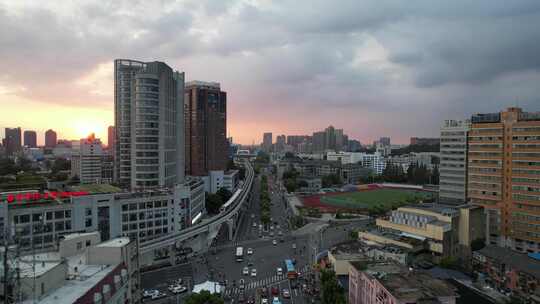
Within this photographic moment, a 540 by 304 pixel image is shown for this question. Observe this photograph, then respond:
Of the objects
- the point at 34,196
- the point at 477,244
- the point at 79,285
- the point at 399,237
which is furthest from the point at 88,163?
the point at 477,244

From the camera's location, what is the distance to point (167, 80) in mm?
31703

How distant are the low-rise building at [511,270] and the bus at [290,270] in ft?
37.4

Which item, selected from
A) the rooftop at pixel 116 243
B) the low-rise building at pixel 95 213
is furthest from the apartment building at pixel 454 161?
the rooftop at pixel 116 243

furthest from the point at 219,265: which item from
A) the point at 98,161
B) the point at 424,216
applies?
the point at 98,161

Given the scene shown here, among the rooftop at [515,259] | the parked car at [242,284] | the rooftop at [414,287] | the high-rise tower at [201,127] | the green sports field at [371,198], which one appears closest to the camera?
the rooftop at [414,287]

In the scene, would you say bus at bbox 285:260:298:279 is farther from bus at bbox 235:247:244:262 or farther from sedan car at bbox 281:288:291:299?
bus at bbox 235:247:244:262

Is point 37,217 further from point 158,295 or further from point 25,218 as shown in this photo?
point 158,295

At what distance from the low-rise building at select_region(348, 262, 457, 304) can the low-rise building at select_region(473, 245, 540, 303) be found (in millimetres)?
7220

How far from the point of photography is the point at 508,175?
27234 mm

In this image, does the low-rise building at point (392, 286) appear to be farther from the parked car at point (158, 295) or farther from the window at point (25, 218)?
the window at point (25, 218)

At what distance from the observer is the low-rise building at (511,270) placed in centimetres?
1747

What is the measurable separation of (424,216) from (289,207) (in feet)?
81.4

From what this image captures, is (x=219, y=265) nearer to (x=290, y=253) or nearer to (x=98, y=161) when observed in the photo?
(x=290, y=253)

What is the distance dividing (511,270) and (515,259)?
3.58 feet
